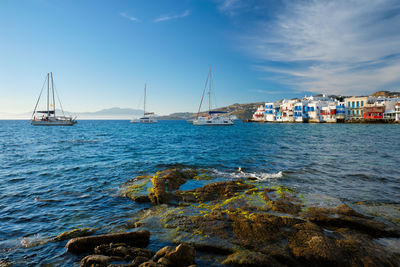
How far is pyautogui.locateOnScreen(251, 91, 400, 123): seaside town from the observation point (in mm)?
86938

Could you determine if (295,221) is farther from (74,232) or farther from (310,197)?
(74,232)

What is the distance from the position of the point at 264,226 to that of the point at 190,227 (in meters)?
2.39

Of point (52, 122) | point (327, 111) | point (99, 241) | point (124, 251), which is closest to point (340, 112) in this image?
point (327, 111)

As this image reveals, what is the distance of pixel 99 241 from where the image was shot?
5.61 metres

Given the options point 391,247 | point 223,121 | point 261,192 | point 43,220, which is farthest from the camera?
point 223,121

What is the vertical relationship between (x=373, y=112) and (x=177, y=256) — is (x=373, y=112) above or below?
above

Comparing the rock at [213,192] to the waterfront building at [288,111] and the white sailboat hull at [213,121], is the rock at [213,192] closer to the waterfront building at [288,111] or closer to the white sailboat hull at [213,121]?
the white sailboat hull at [213,121]

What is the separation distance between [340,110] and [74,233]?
120m

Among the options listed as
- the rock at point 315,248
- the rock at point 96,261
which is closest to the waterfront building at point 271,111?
the rock at point 315,248

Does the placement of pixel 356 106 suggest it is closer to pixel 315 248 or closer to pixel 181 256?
pixel 315 248

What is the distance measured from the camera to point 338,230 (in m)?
6.22

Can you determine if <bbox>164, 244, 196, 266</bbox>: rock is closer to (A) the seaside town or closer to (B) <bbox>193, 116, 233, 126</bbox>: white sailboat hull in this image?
(B) <bbox>193, 116, 233, 126</bbox>: white sailboat hull

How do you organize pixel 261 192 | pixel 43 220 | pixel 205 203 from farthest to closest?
pixel 261 192, pixel 205 203, pixel 43 220

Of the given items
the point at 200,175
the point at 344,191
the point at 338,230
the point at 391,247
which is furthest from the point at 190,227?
the point at 344,191
